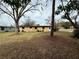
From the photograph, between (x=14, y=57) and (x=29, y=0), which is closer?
(x=14, y=57)

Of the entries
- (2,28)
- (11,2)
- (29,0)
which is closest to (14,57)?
(11,2)

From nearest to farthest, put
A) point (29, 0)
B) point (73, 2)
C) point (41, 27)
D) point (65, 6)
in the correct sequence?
point (73, 2), point (65, 6), point (29, 0), point (41, 27)

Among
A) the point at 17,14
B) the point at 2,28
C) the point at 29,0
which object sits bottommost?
the point at 2,28

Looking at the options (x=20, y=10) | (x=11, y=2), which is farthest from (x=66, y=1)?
(x=20, y=10)

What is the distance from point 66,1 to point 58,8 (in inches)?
171

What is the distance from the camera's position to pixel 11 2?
107 ft

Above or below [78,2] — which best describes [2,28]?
below

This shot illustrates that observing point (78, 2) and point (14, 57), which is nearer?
point (14, 57)

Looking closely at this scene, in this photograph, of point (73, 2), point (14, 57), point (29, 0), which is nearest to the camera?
point (14, 57)

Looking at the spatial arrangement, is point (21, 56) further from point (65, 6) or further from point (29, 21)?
point (29, 21)

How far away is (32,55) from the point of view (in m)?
14.4

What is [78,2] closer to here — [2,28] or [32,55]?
[32,55]

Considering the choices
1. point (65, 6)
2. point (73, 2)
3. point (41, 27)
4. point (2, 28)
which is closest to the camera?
point (73, 2)

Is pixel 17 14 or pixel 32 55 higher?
pixel 17 14
